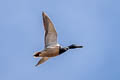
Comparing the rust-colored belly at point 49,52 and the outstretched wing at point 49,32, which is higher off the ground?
the outstretched wing at point 49,32

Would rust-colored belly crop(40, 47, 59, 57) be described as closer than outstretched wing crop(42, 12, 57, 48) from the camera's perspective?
No

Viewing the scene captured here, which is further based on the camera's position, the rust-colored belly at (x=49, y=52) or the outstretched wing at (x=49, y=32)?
the rust-colored belly at (x=49, y=52)

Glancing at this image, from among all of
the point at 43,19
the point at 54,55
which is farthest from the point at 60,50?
the point at 43,19

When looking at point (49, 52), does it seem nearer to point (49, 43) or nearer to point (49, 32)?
point (49, 43)

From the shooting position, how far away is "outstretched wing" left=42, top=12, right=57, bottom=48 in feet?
93.1

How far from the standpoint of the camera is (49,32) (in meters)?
28.9

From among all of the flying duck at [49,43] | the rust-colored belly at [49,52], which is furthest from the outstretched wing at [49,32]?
the rust-colored belly at [49,52]

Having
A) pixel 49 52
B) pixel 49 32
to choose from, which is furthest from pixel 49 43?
pixel 49 32

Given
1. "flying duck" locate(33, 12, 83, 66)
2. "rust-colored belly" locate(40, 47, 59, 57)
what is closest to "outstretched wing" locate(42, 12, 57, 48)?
"flying duck" locate(33, 12, 83, 66)

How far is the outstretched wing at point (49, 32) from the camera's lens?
28.4 meters

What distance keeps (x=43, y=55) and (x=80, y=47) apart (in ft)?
13.2

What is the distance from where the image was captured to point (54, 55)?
29.1 m

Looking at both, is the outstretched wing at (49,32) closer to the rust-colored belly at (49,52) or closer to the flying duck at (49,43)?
the flying duck at (49,43)

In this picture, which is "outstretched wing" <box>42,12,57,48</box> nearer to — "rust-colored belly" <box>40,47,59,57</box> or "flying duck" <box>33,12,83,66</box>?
"flying duck" <box>33,12,83,66</box>
